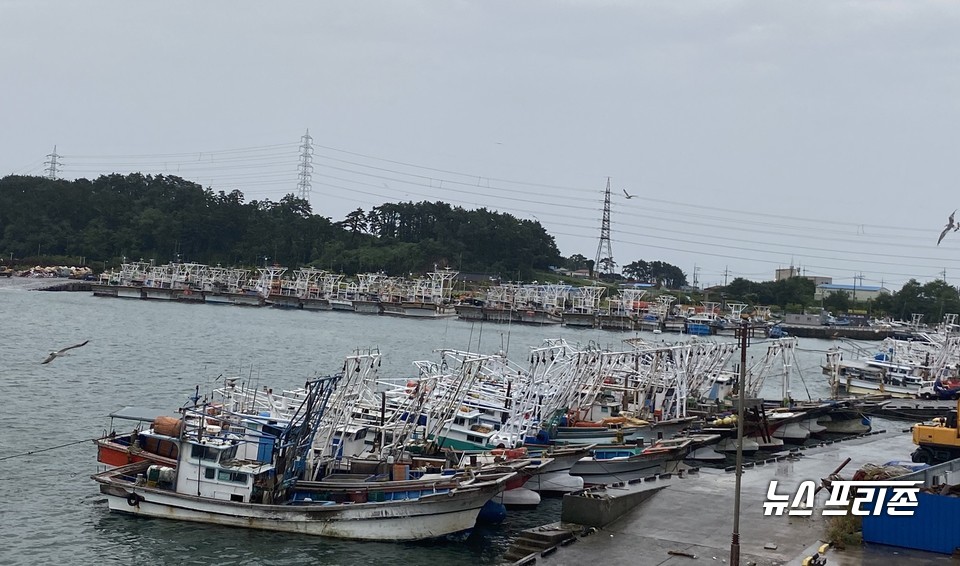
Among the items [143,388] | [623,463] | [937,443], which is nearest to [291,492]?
[623,463]

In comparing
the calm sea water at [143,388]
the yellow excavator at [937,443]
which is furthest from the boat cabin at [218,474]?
the yellow excavator at [937,443]

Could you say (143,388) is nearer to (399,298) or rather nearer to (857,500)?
(857,500)

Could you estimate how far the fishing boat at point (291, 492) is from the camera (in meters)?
29.1

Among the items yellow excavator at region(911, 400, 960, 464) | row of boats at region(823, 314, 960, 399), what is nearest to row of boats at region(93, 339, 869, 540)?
yellow excavator at region(911, 400, 960, 464)

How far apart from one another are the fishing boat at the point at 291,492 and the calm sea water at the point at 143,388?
18.9 inches

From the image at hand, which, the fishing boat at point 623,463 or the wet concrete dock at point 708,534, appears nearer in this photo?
the wet concrete dock at point 708,534

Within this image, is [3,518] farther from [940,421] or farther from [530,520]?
[940,421]

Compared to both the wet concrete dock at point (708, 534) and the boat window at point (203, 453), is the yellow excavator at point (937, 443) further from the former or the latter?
the boat window at point (203, 453)

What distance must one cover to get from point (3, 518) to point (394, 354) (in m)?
64.1

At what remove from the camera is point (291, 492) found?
100 ft

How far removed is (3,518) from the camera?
30062 millimetres

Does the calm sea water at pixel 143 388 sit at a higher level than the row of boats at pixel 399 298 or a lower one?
lower

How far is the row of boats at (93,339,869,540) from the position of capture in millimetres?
29500

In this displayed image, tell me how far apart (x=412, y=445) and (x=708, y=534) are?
13811 millimetres
